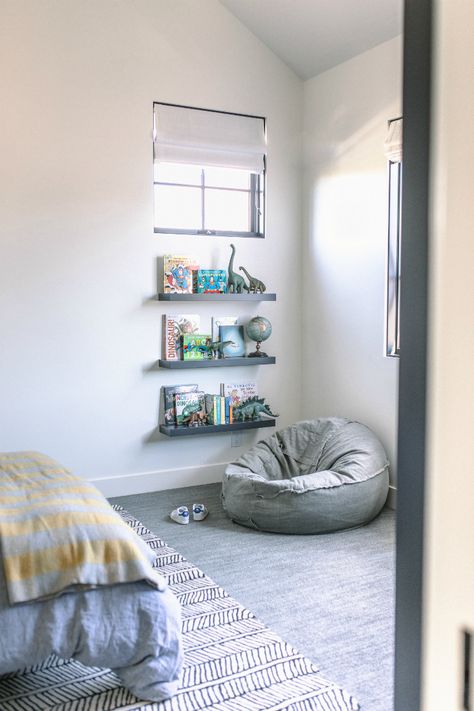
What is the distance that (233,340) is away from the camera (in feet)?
15.1

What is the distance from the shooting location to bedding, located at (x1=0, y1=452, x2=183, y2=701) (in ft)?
6.26

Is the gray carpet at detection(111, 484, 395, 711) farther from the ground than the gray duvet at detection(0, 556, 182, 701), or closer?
closer

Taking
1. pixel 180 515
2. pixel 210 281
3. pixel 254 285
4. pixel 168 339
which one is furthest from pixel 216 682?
pixel 254 285

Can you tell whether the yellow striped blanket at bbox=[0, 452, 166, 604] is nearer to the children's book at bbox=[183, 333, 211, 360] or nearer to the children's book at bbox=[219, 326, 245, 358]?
the children's book at bbox=[183, 333, 211, 360]

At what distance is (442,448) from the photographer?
398 mm

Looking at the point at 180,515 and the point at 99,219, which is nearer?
the point at 180,515

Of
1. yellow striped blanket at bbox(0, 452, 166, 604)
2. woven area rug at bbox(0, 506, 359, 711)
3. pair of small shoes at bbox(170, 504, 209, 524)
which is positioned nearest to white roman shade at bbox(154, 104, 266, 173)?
pair of small shoes at bbox(170, 504, 209, 524)

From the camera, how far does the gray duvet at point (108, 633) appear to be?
1900 millimetres

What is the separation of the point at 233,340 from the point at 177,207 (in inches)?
37.2

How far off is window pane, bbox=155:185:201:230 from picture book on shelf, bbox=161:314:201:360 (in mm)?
595

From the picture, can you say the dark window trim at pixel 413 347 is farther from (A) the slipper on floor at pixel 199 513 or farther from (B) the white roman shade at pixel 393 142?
(B) the white roman shade at pixel 393 142

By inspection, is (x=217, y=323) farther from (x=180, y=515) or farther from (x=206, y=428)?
(x=180, y=515)

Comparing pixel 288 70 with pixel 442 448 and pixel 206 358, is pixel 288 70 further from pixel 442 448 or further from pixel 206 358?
pixel 442 448

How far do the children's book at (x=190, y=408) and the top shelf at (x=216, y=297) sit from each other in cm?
62
